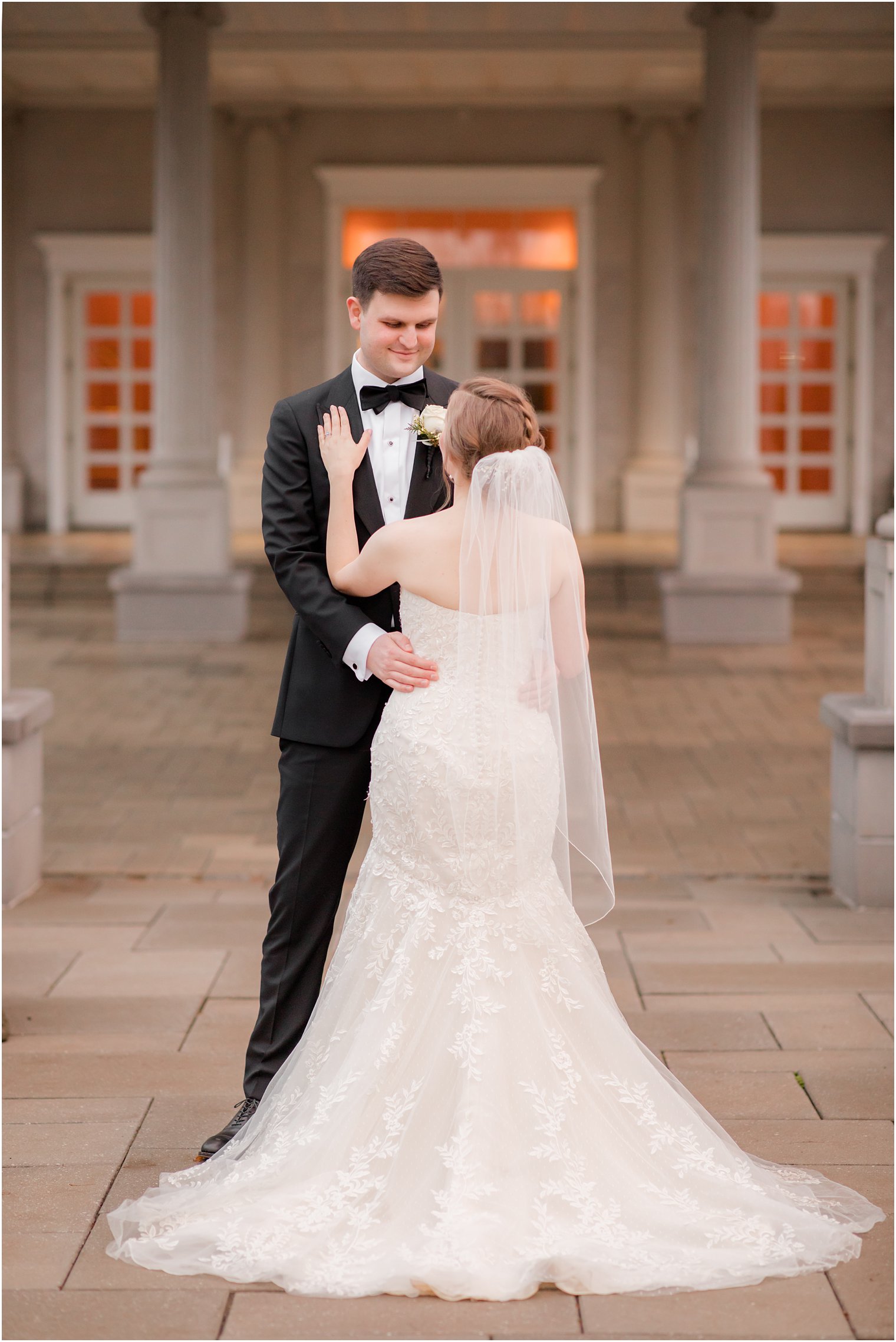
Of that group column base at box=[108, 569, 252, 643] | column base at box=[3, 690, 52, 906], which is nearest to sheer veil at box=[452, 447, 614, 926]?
column base at box=[3, 690, 52, 906]

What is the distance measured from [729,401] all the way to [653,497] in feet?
14.5

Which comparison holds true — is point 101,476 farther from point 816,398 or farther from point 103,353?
point 816,398

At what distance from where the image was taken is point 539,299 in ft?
51.5

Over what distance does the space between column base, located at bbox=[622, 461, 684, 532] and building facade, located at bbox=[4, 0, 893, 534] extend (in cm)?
2

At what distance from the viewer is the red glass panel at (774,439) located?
15867 millimetres

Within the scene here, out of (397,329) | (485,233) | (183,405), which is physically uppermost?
(485,233)

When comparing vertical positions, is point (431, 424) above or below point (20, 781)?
above

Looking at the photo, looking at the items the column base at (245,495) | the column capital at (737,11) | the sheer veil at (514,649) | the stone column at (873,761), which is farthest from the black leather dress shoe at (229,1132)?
the column base at (245,495)

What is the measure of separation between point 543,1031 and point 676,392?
13276 millimetres

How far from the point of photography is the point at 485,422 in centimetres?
273

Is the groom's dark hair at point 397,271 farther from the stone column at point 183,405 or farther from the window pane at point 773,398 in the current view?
the window pane at point 773,398

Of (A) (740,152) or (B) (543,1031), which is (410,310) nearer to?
(B) (543,1031)

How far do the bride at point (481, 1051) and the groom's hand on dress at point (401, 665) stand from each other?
0.02 meters

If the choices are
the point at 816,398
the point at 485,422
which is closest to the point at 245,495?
the point at 816,398
